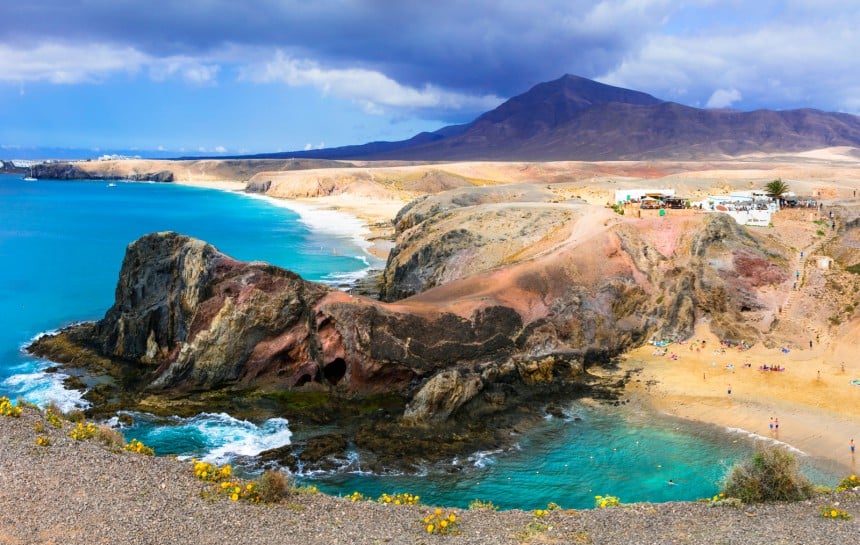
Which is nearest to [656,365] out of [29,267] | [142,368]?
[142,368]

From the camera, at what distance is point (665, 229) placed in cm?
5169

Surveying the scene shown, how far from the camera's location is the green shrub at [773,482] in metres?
19.2

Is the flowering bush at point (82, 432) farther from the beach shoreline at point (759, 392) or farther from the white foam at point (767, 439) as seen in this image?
the white foam at point (767, 439)

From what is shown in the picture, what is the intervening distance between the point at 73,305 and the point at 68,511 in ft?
141

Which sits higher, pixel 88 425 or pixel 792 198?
pixel 792 198

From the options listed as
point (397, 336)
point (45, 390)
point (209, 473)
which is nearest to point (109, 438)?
point (209, 473)

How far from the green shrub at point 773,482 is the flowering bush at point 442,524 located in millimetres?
8335

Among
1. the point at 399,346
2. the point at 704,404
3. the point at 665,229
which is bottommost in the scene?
the point at 704,404

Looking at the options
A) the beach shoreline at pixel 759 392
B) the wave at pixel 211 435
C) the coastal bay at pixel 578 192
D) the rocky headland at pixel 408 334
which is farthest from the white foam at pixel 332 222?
the wave at pixel 211 435

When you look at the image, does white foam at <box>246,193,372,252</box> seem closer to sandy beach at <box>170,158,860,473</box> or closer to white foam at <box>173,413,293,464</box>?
sandy beach at <box>170,158,860,473</box>

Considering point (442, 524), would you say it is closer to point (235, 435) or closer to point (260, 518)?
point (260, 518)

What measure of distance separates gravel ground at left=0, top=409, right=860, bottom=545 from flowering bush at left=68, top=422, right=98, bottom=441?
37.8 inches

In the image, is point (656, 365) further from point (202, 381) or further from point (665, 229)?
point (202, 381)

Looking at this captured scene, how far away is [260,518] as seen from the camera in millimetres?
17641
